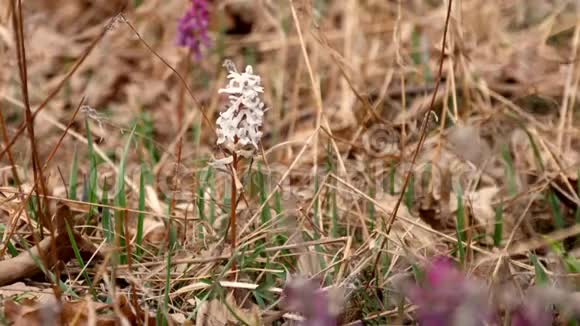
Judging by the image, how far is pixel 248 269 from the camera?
1737mm

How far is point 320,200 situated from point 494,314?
750mm

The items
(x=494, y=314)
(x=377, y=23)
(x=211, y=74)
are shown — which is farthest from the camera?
(x=377, y=23)

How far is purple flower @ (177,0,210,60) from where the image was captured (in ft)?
8.90

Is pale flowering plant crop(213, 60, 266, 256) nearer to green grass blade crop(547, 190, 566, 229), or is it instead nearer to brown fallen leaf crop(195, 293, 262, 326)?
brown fallen leaf crop(195, 293, 262, 326)

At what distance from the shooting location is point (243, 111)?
1509 mm

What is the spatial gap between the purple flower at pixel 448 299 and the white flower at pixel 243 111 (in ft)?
1.70

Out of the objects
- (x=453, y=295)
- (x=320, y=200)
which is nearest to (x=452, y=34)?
(x=320, y=200)

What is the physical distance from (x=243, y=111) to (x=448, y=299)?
582 millimetres

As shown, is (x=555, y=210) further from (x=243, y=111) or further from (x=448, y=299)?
(x=448, y=299)

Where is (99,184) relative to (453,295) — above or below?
below

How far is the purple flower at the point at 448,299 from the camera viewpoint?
1034 mm

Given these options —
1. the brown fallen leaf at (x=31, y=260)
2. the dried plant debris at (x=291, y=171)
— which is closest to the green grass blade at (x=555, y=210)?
the dried plant debris at (x=291, y=171)

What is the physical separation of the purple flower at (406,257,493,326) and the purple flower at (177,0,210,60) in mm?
1772

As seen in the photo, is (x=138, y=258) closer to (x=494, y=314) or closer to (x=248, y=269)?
(x=248, y=269)
